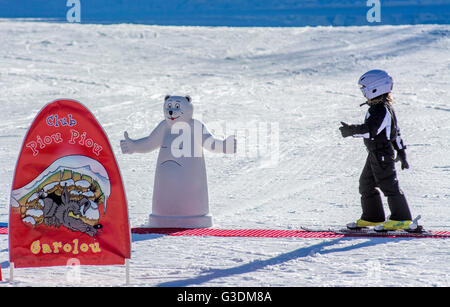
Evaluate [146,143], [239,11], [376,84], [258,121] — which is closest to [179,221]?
[146,143]

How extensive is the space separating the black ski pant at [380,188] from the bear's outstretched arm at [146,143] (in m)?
1.36

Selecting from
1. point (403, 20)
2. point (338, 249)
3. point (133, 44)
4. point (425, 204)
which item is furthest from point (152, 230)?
point (403, 20)

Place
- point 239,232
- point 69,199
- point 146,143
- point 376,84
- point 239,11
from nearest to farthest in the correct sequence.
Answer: point 69,199 → point 376,84 → point 239,232 → point 146,143 → point 239,11

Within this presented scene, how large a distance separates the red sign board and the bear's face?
1.44 m

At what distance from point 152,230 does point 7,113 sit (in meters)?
7.15

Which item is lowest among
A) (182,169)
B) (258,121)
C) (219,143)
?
(182,169)

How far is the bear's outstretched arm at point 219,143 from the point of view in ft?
16.7

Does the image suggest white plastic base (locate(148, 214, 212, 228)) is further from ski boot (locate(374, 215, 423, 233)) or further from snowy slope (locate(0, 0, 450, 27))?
snowy slope (locate(0, 0, 450, 27))

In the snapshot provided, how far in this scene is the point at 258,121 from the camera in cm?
1104

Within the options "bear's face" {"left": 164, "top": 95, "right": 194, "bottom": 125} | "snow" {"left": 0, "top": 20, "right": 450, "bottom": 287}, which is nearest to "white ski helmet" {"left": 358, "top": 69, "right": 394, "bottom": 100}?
"snow" {"left": 0, "top": 20, "right": 450, "bottom": 287}

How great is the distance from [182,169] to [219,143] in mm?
297

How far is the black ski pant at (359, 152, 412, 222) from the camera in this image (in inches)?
186

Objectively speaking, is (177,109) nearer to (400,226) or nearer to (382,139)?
(382,139)

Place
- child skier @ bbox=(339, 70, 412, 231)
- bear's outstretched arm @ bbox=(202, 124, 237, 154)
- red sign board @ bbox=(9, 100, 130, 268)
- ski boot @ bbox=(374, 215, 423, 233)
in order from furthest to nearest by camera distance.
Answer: bear's outstretched arm @ bbox=(202, 124, 237, 154), ski boot @ bbox=(374, 215, 423, 233), child skier @ bbox=(339, 70, 412, 231), red sign board @ bbox=(9, 100, 130, 268)
